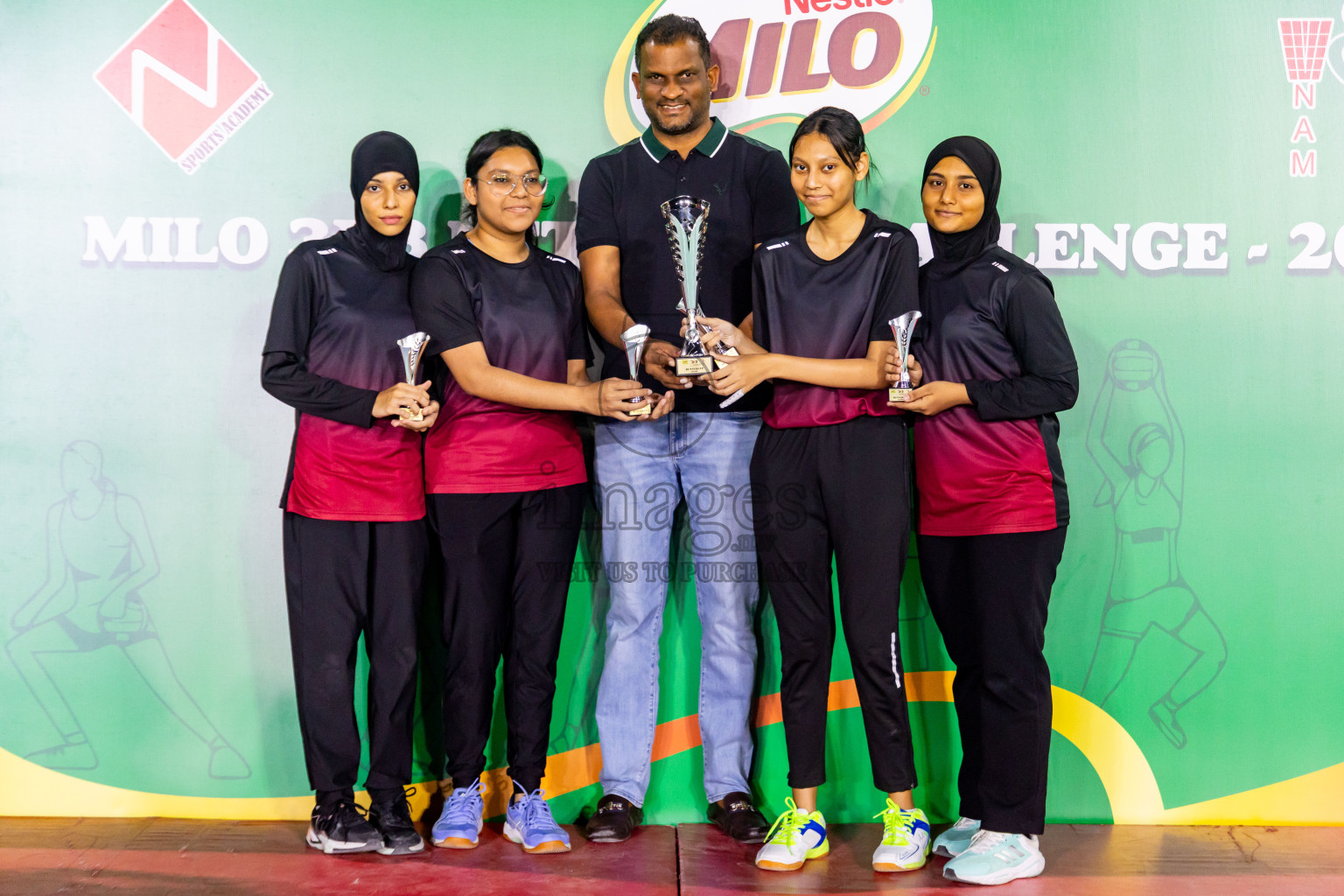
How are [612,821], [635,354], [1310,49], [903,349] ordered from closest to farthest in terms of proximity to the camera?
[903,349] < [635,354] < [612,821] < [1310,49]

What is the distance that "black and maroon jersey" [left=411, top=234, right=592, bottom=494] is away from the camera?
2662 millimetres

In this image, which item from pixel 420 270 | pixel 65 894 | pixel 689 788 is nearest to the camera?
pixel 65 894

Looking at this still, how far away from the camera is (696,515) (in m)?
2.85

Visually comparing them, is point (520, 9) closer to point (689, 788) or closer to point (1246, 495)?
point (689, 788)

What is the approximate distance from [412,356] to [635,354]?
551mm

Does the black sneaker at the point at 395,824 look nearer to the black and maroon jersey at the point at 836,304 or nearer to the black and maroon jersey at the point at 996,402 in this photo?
the black and maroon jersey at the point at 836,304

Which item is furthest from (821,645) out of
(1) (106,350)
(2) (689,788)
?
(1) (106,350)

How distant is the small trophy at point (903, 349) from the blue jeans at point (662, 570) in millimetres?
474

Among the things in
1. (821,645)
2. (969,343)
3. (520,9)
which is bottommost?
(821,645)

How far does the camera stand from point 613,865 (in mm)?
2641

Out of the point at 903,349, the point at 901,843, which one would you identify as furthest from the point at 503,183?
the point at 901,843

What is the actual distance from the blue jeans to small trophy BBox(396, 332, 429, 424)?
1.76 feet

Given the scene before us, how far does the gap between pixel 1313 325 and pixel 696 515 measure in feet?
6.21

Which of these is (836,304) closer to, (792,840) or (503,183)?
(503,183)
